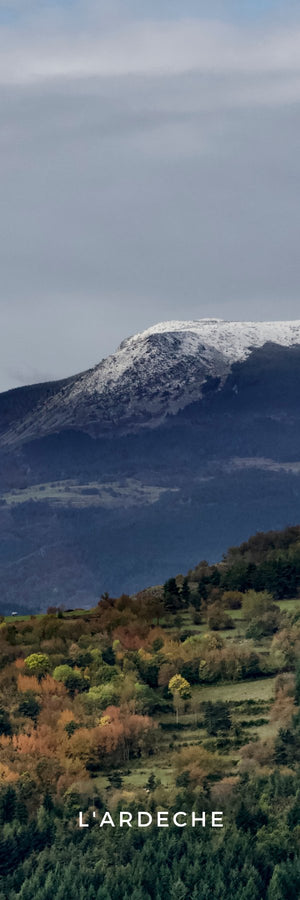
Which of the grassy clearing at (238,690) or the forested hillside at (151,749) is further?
the grassy clearing at (238,690)

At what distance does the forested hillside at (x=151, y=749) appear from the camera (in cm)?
10038

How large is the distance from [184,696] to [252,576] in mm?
52663

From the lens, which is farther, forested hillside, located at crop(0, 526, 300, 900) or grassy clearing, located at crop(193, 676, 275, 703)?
grassy clearing, located at crop(193, 676, 275, 703)

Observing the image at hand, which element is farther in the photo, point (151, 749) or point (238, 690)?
point (238, 690)

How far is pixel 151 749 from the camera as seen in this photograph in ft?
419

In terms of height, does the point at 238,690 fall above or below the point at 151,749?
above

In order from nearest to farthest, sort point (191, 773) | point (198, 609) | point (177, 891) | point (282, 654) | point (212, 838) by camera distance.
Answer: point (177, 891) < point (212, 838) < point (191, 773) < point (282, 654) < point (198, 609)

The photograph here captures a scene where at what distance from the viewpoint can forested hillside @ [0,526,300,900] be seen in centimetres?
10038

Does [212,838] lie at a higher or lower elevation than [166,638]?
lower

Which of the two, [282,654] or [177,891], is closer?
[177,891]

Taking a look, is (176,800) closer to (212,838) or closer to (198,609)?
(212,838)

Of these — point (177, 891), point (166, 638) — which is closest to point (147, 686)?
point (166, 638)

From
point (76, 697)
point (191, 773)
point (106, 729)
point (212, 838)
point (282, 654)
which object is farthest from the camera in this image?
point (282, 654)

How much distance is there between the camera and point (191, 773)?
11688 cm
